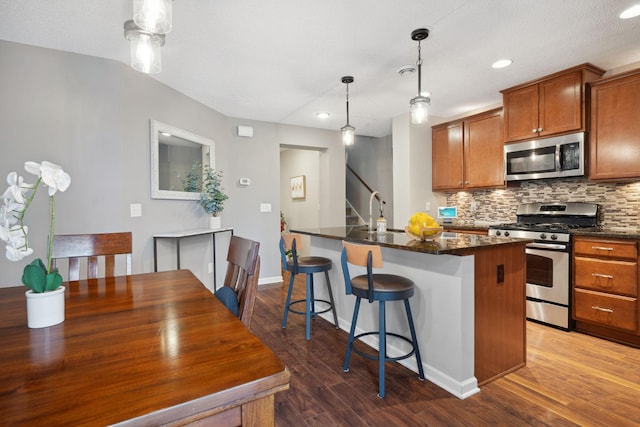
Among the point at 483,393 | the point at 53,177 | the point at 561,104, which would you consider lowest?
the point at 483,393

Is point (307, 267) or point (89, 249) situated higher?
point (89, 249)

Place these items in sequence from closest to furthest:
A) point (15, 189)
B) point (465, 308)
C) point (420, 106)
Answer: point (15, 189), point (465, 308), point (420, 106)

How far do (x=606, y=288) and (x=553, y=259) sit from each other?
41 centimetres

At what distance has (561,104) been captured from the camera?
2979 mm

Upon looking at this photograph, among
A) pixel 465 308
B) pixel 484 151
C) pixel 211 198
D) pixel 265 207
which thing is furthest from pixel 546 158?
pixel 211 198

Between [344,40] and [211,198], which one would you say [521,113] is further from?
[211,198]

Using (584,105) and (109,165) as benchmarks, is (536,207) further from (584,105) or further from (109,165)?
(109,165)

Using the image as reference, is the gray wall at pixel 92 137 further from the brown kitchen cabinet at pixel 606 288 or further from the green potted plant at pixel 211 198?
the brown kitchen cabinet at pixel 606 288

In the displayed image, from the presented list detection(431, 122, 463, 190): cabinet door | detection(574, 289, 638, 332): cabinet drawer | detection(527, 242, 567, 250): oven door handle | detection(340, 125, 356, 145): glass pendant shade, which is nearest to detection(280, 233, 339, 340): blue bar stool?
detection(340, 125, 356, 145): glass pendant shade

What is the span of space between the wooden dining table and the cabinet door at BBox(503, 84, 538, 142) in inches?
139

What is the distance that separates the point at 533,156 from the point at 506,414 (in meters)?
2.60

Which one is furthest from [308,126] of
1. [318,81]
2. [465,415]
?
[465,415]

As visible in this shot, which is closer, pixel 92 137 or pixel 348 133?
pixel 92 137

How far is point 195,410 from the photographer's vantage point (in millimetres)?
558
